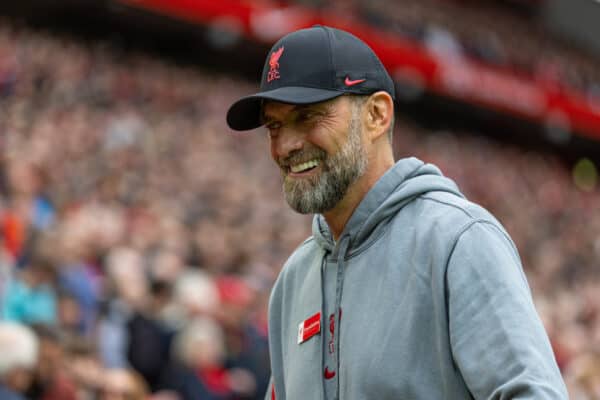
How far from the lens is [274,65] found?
66.3 inches

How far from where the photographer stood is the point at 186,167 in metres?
9.89

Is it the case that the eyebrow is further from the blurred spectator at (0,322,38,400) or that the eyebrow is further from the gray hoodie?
the blurred spectator at (0,322,38,400)

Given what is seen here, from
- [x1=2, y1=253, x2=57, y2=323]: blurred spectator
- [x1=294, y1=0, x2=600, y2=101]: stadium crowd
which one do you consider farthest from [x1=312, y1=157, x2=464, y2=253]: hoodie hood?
[x1=294, y1=0, x2=600, y2=101]: stadium crowd

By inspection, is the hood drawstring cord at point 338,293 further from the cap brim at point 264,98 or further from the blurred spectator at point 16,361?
the blurred spectator at point 16,361

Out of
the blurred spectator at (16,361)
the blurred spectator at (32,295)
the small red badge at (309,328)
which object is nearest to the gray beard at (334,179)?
the small red badge at (309,328)

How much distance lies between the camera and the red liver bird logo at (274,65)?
1.67 metres

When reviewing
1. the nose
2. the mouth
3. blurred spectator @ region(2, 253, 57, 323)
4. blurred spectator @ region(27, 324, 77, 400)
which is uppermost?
the nose

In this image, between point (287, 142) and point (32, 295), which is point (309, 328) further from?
point (32, 295)

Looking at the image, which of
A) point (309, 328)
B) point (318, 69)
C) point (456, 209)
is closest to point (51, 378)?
point (309, 328)

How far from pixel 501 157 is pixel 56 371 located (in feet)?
60.5

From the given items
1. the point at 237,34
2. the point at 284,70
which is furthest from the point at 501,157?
the point at 284,70

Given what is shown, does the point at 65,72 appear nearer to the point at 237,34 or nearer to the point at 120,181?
the point at 120,181

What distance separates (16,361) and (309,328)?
2333mm

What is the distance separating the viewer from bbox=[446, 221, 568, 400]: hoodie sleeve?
1326 millimetres
